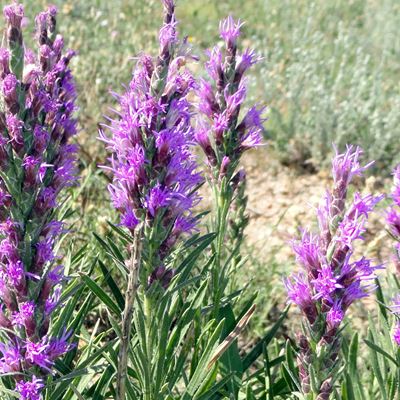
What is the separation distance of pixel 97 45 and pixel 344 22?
11.9 feet

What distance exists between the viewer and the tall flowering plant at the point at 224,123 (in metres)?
2.34

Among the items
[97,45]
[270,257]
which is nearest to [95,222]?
[270,257]

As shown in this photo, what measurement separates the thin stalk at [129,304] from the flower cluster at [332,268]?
430 millimetres

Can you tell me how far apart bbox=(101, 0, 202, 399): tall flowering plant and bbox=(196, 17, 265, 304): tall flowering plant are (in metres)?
0.54

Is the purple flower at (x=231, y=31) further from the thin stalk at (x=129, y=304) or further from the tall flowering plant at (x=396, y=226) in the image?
the thin stalk at (x=129, y=304)

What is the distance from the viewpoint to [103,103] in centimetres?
611

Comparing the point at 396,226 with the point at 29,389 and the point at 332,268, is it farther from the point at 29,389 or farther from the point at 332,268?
the point at 29,389

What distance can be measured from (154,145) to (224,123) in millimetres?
676

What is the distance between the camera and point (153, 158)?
1.69 meters

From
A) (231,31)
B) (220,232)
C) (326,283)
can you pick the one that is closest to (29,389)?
(326,283)

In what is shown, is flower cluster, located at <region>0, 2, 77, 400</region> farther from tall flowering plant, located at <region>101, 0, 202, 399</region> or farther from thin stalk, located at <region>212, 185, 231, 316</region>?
thin stalk, located at <region>212, 185, 231, 316</region>

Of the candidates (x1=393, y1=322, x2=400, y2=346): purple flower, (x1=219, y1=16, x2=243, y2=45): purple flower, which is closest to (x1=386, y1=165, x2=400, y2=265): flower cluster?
(x1=393, y1=322, x2=400, y2=346): purple flower

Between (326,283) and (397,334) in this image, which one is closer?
(326,283)

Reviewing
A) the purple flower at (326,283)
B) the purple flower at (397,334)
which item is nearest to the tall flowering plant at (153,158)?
the purple flower at (326,283)
